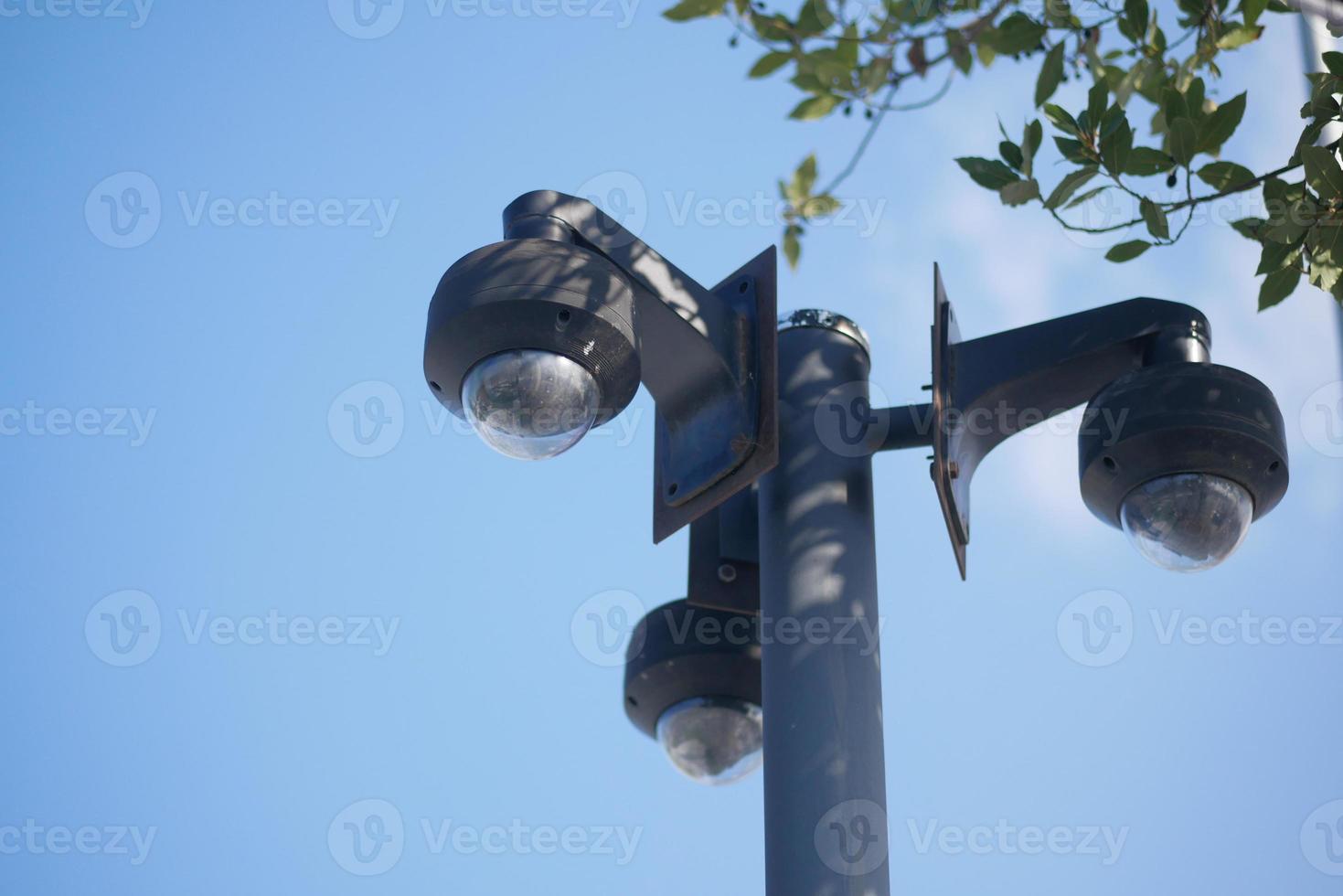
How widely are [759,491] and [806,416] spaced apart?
19 cm

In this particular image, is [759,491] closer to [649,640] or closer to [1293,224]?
[649,640]

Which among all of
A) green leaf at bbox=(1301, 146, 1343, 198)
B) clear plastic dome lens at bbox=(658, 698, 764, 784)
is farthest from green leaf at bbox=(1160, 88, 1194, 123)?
clear plastic dome lens at bbox=(658, 698, 764, 784)

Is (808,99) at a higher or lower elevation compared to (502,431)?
higher

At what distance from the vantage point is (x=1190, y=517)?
282cm

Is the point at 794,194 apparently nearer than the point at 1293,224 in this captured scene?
No

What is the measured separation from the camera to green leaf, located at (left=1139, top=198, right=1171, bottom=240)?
3150 mm

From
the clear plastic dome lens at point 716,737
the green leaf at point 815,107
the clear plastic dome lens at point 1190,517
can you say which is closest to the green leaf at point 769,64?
the green leaf at point 815,107

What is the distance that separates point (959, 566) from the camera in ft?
9.91

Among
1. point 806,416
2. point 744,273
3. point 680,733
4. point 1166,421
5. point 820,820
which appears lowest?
point 820,820

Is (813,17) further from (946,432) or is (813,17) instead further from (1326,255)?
(1326,255)

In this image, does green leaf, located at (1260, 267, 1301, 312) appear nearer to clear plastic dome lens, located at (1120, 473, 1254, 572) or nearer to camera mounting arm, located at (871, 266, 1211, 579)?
camera mounting arm, located at (871, 266, 1211, 579)

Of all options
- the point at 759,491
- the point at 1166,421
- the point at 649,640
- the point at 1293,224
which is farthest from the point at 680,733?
the point at 1293,224

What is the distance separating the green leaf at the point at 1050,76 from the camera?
10.6ft

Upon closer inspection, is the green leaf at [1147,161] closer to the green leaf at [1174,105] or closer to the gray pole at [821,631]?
the green leaf at [1174,105]
